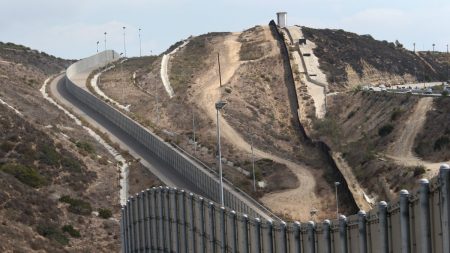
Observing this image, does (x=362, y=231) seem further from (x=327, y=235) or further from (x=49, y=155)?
(x=49, y=155)

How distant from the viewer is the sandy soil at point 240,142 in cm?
7162

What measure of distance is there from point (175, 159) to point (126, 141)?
17401 mm

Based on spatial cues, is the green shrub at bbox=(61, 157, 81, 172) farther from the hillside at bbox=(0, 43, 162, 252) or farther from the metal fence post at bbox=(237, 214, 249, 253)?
the metal fence post at bbox=(237, 214, 249, 253)

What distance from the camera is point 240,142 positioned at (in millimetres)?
97312

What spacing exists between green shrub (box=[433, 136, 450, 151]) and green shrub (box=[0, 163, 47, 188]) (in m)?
32.9

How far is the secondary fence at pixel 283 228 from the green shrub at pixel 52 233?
7.31 meters

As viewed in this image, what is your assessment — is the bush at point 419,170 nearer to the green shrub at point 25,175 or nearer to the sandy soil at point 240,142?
the sandy soil at point 240,142

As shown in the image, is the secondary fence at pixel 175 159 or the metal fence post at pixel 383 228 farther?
the secondary fence at pixel 175 159

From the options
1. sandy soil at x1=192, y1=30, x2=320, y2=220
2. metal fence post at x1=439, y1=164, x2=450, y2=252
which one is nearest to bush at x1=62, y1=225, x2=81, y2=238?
sandy soil at x1=192, y1=30, x2=320, y2=220

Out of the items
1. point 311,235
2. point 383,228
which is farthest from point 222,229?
point 383,228

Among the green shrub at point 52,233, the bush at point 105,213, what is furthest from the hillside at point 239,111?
the green shrub at point 52,233

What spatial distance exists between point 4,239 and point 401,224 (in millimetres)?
32897

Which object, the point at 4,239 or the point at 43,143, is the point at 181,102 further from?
the point at 4,239

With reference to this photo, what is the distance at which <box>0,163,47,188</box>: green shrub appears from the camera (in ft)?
219
